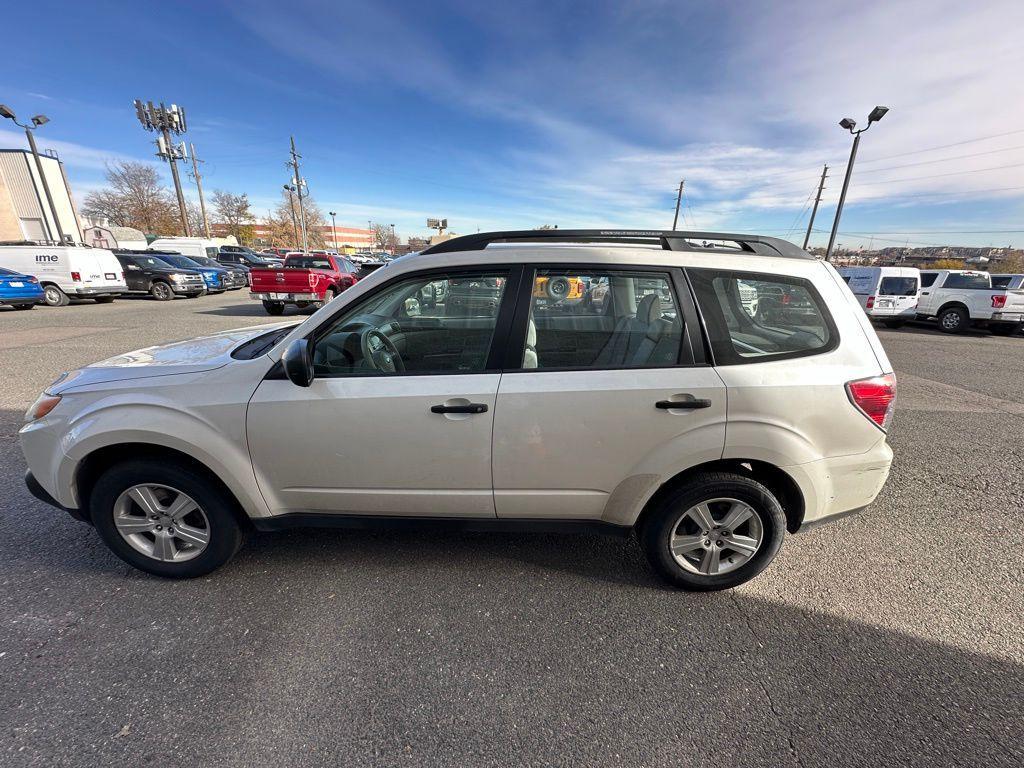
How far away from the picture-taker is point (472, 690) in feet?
6.09

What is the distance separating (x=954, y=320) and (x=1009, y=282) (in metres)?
1.45

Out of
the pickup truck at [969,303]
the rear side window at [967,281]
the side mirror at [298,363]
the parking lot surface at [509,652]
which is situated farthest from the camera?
the rear side window at [967,281]

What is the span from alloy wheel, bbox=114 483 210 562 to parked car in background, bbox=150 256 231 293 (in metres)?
19.5

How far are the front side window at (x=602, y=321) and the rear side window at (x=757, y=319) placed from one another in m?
0.18

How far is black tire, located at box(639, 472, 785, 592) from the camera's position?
2229mm

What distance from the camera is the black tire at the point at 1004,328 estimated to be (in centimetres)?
1276

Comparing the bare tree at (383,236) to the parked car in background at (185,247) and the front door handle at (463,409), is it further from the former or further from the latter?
the front door handle at (463,409)

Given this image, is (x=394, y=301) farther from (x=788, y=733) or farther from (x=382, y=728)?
(x=788, y=733)

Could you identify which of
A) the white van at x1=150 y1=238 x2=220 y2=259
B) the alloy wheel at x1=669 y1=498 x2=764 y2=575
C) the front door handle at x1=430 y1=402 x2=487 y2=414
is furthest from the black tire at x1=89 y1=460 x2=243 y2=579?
the white van at x1=150 y1=238 x2=220 y2=259

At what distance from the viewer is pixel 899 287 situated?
12836 mm

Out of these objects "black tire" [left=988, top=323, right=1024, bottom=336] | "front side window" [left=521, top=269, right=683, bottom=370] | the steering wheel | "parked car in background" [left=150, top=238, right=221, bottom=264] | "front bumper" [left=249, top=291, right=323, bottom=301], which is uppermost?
"parked car in background" [left=150, top=238, right=221, bottom=264]

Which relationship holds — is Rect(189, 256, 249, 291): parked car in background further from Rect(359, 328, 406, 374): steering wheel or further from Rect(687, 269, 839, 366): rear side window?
Rect(687, 269, 839, 366): rear side window

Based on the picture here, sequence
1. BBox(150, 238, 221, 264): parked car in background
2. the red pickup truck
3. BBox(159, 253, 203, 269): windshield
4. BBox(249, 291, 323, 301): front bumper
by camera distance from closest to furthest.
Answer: the red pickup truck < BBox(249, 291, 323, 301): front bumper < BBox(159, 253, 203, 269): windshield < BBox(150, 238, 221, 264): parked car in background

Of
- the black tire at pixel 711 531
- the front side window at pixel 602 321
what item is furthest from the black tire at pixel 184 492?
the black tire at pixel 711 531
